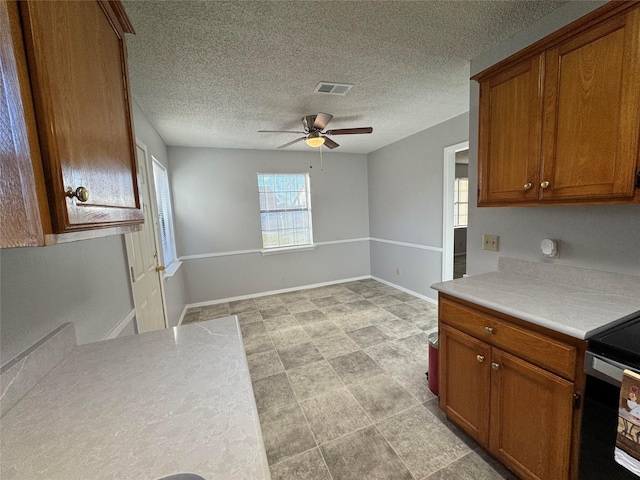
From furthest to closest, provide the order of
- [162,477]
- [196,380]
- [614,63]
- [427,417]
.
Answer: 1. [427,417]
2. [614,63]
3. [196,380]
4. [162,477]

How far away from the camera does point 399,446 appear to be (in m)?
1.64

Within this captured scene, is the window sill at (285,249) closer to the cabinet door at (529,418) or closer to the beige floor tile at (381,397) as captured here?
the beige floor tile at (381,397)

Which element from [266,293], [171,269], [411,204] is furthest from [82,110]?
[266,293]

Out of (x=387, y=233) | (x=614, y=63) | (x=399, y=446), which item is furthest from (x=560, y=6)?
(x=387, y=233)

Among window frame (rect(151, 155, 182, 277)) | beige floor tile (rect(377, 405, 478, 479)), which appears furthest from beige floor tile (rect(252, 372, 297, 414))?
window frame (rect(151, 155, 182, 277))

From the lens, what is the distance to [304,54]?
180 cm

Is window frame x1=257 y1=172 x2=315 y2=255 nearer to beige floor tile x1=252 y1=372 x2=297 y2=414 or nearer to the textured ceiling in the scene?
the textured ceiling

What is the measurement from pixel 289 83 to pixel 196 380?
2.18m

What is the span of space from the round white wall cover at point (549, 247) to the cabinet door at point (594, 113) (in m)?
0.38

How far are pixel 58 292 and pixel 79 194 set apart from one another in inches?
29.8

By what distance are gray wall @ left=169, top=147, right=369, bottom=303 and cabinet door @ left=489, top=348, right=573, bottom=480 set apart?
12.4ft

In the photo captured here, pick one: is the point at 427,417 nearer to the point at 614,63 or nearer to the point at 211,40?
the point at 614,63

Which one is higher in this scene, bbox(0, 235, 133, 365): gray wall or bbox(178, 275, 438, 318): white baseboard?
bbox(0, 235, 133, 365): gray wall

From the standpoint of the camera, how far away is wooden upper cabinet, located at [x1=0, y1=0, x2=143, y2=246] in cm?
50
